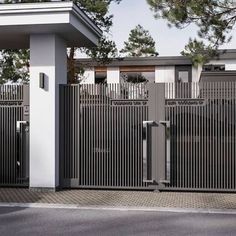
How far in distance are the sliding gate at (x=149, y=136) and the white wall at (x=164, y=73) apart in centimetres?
1731

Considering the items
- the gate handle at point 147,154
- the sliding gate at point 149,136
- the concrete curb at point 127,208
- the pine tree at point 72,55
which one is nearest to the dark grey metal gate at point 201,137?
the sliding gate at point 149,136

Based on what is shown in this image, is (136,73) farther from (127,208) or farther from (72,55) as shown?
(127,208)

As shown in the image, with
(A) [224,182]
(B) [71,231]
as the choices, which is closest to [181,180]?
(A) [224,182]

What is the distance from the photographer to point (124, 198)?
33.3ft

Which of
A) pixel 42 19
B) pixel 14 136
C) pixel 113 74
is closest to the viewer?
pixel 42 19

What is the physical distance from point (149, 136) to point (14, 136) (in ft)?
10.1

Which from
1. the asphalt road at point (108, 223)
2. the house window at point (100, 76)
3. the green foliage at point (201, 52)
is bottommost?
the asphalt road at point (108, 223)

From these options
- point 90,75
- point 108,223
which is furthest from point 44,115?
point 90,75

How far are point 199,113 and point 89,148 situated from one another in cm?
252

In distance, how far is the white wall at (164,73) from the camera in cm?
2820

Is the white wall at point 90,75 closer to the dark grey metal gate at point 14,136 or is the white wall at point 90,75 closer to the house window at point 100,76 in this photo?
the house window at point 100,76

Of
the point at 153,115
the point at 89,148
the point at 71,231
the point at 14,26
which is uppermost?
the point at 14,26

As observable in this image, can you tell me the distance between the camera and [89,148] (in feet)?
36.7

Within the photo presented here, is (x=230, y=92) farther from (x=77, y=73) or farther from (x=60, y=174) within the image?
(x=77, y=73)
